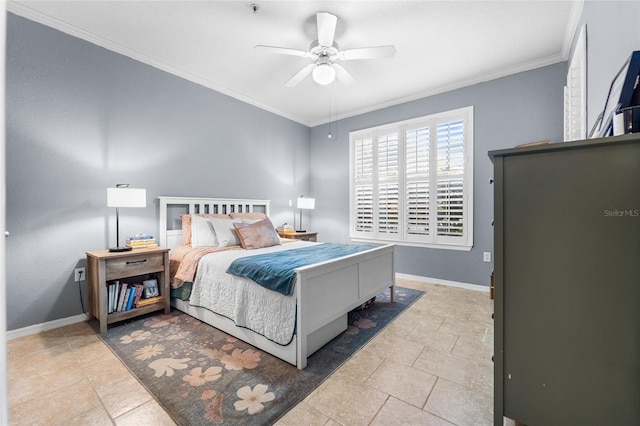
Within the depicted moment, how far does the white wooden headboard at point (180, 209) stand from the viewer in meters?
3.19

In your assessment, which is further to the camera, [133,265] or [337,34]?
[337,34]

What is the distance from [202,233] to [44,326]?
5.05 feet

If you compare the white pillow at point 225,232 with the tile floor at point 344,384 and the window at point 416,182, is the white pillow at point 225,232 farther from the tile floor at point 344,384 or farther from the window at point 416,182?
the window at point 416,182

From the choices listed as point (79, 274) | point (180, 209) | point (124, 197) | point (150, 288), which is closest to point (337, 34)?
point (124, 197)

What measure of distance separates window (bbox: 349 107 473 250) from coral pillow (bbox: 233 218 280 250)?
1.87 m

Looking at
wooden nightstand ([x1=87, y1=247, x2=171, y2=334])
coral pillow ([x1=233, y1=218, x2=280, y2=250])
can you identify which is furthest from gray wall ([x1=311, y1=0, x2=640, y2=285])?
wooden nightstand ([x1=87, y1=247, x2=171, y2=334])

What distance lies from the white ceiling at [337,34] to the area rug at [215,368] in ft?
9.29

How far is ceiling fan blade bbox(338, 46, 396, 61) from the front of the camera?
7.79 feet

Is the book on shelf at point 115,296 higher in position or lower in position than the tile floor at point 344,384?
higher

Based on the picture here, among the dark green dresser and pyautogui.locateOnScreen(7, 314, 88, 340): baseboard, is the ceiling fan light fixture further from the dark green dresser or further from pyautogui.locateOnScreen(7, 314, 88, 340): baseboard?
pyautogui.locateOnScreen(7, 314, 88, 340): baseboard

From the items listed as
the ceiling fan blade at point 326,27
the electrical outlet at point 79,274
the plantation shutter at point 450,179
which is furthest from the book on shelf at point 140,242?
the plantation shutter at point 450,179

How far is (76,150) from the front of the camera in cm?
262

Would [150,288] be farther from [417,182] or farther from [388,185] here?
[417,182]

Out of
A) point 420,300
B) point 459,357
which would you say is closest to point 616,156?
point 459,357
